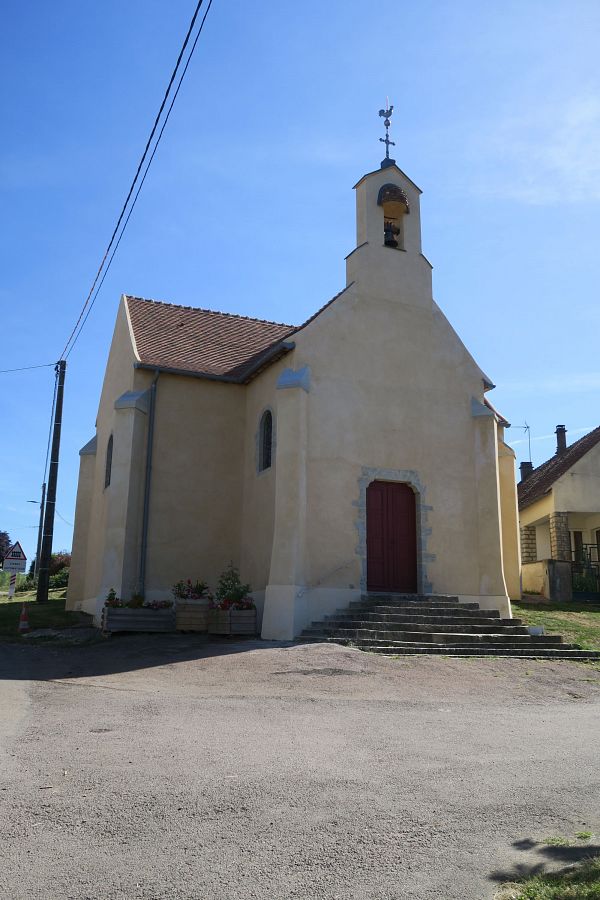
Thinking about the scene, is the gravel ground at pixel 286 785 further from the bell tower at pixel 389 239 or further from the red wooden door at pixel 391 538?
the bell tower at pixel 389 239

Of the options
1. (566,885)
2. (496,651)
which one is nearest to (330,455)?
(496,651)

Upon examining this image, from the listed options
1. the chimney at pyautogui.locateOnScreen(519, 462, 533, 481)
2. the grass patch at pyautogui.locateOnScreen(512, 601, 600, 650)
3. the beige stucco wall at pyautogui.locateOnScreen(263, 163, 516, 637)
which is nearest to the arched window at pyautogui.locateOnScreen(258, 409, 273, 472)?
the beige stucco wall at pyautogui.locateOnScreen(263, 163, 516, 637)

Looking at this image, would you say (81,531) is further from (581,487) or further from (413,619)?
(581,487)

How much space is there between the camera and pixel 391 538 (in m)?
17.4

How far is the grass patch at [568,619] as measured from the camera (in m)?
15.9

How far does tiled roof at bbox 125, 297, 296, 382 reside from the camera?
1947 cm

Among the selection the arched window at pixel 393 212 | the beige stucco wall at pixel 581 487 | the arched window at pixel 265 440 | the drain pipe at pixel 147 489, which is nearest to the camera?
the drain pipe at pixel 147 489

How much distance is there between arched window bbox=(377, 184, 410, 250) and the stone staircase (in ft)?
28.2

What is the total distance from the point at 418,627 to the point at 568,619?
5521 mm

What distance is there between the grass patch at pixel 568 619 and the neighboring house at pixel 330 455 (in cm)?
115

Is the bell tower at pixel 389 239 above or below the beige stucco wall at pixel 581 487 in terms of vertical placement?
above

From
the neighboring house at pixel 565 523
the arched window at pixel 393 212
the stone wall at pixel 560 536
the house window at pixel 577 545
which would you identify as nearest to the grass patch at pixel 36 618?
the arched window at pixel 393 212

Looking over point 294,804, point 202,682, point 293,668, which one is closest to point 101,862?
point 294,804

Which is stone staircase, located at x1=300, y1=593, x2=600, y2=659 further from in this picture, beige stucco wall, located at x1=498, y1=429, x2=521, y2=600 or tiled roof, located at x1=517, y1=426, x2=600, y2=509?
tiled roof, located at x1=517, y1=426, x2=600, y2=509
